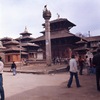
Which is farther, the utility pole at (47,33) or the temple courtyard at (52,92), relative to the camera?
the utility pole at (47,33)

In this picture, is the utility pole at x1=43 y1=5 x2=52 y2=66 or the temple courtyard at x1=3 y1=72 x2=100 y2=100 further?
the utility pole at x1=43 y1=5 x2=52 y2=66

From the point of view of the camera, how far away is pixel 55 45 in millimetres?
42750

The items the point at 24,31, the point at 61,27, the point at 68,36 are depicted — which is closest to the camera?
the point at 68,36

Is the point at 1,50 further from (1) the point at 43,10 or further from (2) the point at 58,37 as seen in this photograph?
(1) the point at 43,10

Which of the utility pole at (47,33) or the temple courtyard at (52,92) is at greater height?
the utility pole at (47,33)

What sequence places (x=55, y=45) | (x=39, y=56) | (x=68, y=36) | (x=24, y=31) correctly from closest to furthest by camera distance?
1. (x=68, y=36)
2. (x=55, y=45)
3. (x=39, y=56)
4. (x=24, y=31)

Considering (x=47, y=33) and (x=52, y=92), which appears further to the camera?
(x=47, y=33)

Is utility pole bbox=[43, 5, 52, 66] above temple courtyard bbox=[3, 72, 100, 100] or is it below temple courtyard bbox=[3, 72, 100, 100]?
above

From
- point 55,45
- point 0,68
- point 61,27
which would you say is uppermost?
point 61,27

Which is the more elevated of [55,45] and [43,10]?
[43,10]

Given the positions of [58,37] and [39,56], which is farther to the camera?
[39,56]

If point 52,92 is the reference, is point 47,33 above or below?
above

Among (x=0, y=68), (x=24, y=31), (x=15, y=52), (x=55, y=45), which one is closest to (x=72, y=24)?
(x=55, y=45)

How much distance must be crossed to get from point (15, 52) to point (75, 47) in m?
13.4
